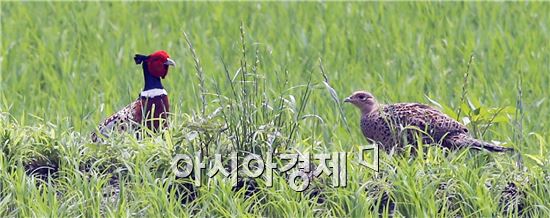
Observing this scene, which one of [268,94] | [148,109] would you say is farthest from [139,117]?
[268,94]

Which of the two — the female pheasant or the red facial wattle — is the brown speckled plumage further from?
the red facial wattle

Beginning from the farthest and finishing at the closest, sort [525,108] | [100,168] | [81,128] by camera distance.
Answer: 1. [525,108]
2. [81,128]
3. [100,168]

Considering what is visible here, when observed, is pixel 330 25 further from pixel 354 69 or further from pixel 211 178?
pixel 211 178

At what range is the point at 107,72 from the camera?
7.97 metres

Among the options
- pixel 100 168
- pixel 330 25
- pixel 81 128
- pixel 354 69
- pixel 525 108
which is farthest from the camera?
pixel 330 25

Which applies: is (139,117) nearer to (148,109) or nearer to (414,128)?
(148,109)

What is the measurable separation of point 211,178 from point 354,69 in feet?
9.52

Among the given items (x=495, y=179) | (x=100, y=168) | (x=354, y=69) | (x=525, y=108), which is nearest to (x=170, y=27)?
(x=354, y=69)

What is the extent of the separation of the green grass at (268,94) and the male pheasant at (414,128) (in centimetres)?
9

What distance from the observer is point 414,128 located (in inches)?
225

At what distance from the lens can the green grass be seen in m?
5.14

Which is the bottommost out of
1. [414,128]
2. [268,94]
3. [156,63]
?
[414,128]

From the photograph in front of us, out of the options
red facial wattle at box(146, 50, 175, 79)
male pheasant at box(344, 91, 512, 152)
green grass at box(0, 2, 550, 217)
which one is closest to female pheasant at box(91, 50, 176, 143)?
red facial wattle at box(146, 50, 175, 79)

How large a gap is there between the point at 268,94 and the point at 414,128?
4.78 feet
